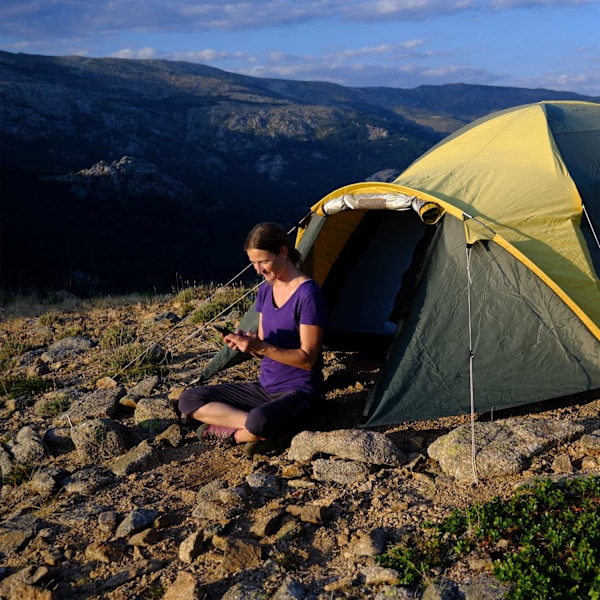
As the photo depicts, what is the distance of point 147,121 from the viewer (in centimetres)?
8294

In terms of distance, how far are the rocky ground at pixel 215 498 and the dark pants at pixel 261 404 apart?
0.24 metres

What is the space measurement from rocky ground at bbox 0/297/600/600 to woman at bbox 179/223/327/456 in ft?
0.74

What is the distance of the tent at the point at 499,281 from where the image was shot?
17.9ft

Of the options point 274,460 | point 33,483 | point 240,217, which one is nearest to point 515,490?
point 274,460

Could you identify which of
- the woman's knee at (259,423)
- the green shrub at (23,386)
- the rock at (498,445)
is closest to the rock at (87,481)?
the woman's knee at (259,423)

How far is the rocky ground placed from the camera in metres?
3.66

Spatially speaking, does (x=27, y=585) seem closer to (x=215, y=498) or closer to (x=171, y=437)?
(x=215, y=498)

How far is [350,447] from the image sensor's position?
4.75 metres

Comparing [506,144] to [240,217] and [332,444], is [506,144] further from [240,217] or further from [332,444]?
[240,217]

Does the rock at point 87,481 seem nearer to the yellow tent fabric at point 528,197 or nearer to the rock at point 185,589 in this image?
the rock at point 185,589

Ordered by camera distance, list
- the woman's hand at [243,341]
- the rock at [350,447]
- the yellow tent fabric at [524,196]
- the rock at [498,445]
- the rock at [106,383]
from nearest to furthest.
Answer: the rock at [498,445]
the rock at [350,447]
the woman's hand at [243,341]
the yellow tent fabric at [524,196]
the rock at [106,383]

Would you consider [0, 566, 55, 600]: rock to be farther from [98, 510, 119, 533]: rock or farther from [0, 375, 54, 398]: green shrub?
[0, 375, 54, 398]: green shrub

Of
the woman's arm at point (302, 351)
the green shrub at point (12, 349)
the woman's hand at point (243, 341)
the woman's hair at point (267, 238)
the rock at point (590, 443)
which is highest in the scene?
the woman's hair at point (267, 238)

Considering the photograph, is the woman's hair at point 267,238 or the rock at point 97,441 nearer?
the woman's hair at point 267,238
